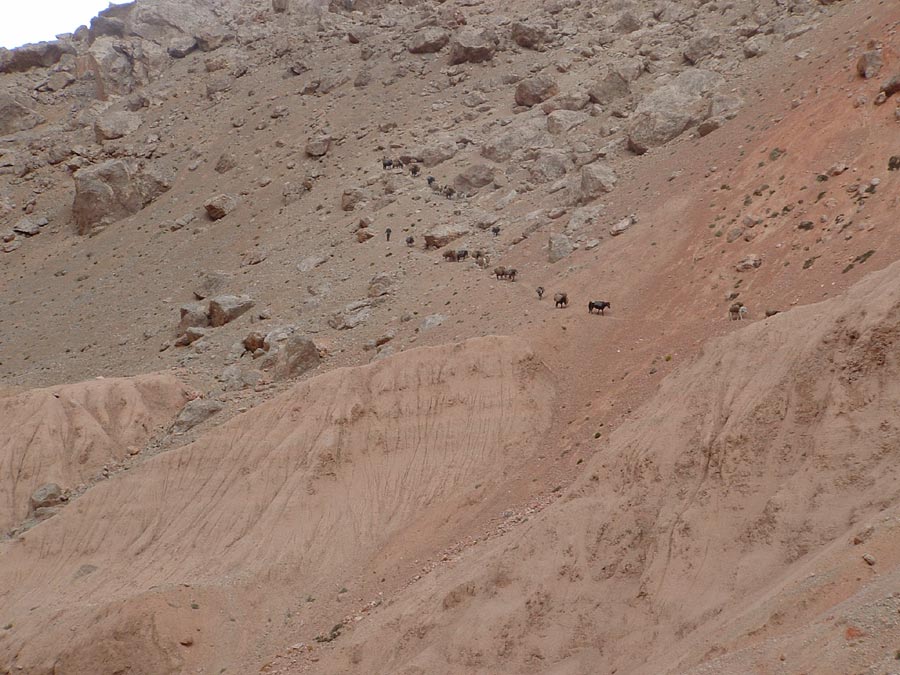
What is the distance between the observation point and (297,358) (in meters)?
36.4

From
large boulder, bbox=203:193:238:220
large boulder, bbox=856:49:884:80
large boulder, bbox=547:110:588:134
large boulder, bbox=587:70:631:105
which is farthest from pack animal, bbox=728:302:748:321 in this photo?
large boulder, bbox=203:193:238:220

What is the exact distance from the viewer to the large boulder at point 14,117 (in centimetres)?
7156

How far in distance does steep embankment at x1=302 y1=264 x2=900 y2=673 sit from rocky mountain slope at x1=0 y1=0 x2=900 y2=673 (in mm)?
87

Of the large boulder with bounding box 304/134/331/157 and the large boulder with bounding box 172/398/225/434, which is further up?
the large boulder with bounding box 304/134/331/157

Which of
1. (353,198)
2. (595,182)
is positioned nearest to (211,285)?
(353,198)

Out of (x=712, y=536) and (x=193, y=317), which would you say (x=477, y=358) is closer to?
(x=712, y=536)

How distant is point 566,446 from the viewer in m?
27.9

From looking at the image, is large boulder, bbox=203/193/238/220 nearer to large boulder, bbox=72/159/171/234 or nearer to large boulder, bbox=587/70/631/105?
large boulder, bbox=72/159/171/234

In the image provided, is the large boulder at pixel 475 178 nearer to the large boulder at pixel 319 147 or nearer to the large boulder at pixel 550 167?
the large boulder at pixel 550 167

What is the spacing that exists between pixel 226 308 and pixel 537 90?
2088 centimetres

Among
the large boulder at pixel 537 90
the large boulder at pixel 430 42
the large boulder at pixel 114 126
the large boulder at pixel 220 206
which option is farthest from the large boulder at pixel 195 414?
the large boulder at pixel 114 126

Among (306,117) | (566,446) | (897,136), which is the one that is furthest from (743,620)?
(306,117)

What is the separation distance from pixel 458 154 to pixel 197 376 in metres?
19.5

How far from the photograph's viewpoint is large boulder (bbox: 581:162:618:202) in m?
41.8
